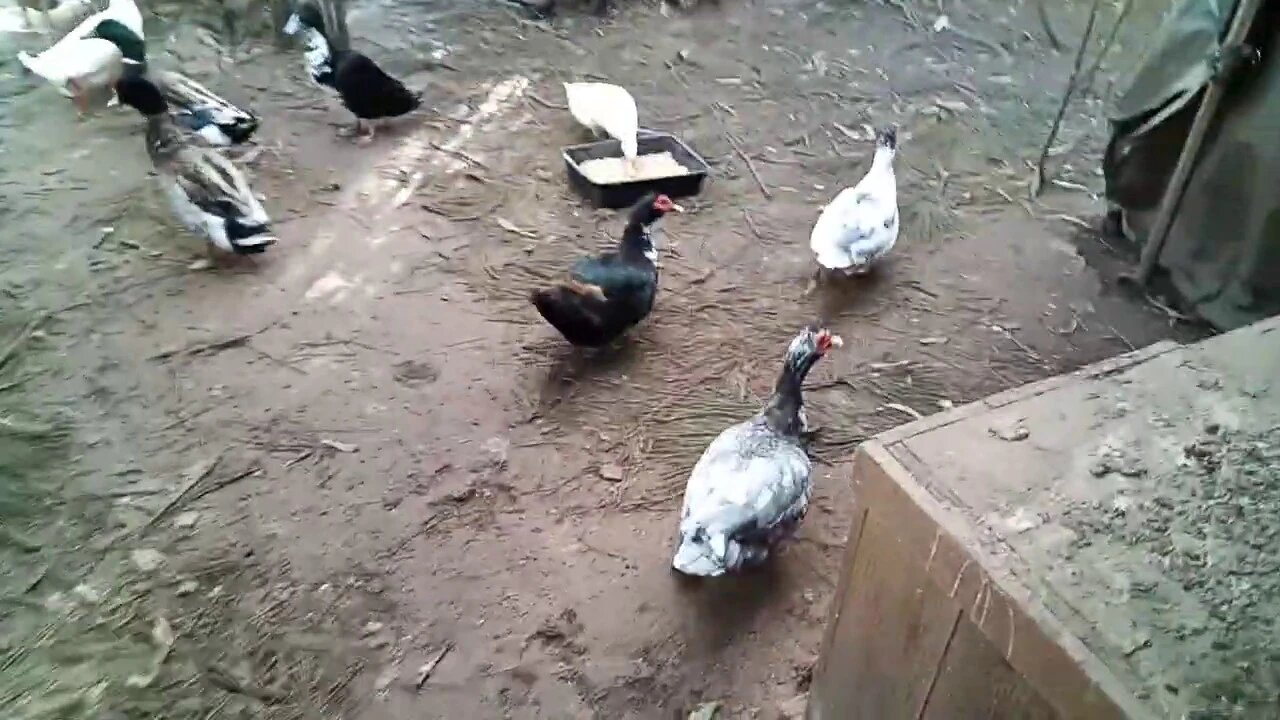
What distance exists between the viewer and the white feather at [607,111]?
3980 mm

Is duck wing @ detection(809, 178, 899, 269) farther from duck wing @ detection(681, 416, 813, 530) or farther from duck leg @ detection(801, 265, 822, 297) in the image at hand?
duck wing @ detection(681, 416, 813, 530)

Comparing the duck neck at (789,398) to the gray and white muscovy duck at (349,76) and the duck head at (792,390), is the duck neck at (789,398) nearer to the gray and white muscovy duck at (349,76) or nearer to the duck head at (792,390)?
the duck head at (792,390)

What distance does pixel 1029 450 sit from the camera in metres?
1.58

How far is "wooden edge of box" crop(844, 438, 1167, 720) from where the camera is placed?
1.22m

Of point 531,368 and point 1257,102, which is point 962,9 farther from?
point 531,368

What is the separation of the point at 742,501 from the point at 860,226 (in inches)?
56.8

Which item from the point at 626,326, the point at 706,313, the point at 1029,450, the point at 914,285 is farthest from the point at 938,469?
the point at 914,285

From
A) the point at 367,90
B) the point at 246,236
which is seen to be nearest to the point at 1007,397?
the point at 246,236

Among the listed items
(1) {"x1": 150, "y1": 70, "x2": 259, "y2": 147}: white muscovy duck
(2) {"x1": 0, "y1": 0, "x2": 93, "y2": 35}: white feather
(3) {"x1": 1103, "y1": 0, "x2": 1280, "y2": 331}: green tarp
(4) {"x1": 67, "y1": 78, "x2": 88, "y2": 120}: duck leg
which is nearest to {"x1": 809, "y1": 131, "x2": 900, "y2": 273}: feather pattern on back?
(3) {"x1": 1103, "y1": 0, "x2": 1280, "y2": 331}: green tarp

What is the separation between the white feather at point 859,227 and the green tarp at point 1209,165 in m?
1.03

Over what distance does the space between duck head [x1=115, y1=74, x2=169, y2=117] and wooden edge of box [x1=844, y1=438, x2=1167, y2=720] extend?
327cm

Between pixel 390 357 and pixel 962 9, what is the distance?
14.5 feet

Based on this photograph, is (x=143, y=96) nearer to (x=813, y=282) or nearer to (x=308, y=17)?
(x=308, y=17)

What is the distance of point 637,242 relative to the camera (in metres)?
3.22
